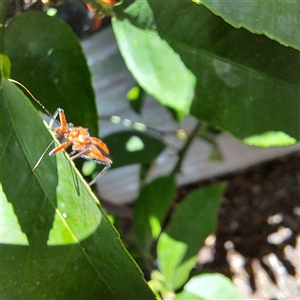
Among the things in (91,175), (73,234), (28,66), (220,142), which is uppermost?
(28,66)

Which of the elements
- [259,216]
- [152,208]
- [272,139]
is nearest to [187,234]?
[152,208]

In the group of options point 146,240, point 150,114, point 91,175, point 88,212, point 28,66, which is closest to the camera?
point 88,212

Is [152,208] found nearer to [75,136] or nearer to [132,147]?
[132,147]

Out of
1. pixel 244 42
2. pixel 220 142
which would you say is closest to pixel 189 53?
pixel 244 42

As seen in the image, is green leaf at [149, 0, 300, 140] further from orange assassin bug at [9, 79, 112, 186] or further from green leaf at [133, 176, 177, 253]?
green leaf at [133, 176, 177, 253]

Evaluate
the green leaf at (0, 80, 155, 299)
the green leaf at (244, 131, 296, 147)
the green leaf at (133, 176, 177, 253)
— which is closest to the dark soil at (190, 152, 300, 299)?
the green leaf at (133, 176, 177, 253)

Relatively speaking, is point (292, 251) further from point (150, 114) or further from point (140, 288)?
point (140, 288)
